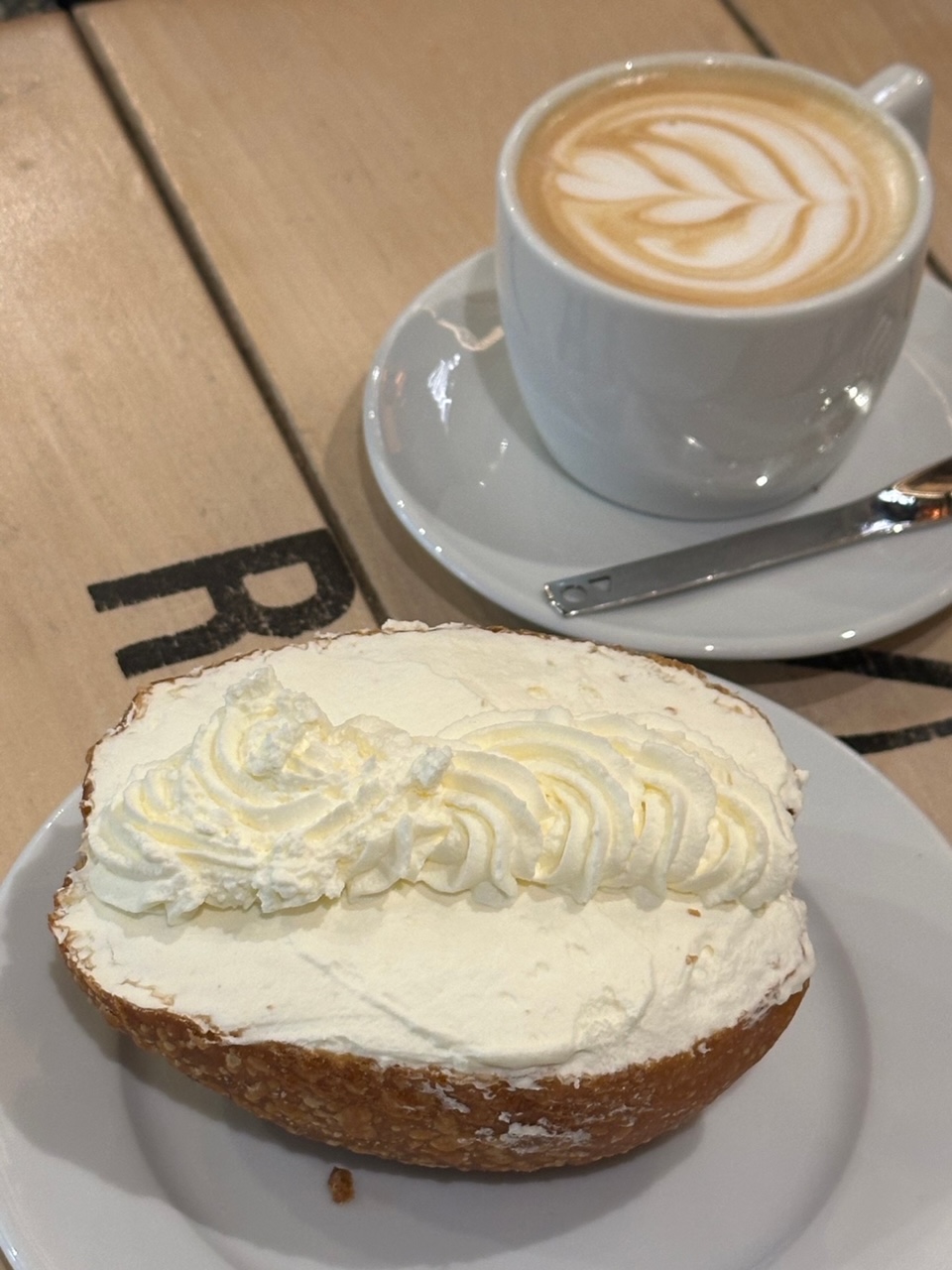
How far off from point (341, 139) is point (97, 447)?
61 cm

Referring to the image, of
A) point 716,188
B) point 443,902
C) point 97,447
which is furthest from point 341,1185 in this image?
point 716,188

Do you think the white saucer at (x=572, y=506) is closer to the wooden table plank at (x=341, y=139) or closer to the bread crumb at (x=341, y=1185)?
the wooden table plank at (x=341, y=139)

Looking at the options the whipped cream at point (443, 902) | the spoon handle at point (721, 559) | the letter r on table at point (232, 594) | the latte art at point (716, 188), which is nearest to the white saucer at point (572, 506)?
the spoon handle at point (721, 559)

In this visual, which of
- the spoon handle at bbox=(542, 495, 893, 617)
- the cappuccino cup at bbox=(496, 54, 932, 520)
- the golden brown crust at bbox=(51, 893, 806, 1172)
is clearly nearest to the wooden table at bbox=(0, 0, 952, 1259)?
the spoon handle at bbox=(542, 495, 893, 617)

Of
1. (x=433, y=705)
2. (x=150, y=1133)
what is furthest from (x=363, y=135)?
(x=150, y=1133)

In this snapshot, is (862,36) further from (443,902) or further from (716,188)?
(443,902)

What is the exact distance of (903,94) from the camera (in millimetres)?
1404

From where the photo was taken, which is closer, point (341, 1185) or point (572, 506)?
point (341, 1185)

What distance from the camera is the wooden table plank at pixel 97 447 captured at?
1.22 metres

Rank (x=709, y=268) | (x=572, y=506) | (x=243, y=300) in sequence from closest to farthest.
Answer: (x=709, y=268) < (x=572, y=506) < (x=243, y=300)

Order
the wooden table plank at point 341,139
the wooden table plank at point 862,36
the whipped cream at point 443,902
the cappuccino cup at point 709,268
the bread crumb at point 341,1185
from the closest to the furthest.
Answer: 1. the whipped cream at point 443,902
2. the bread crumb at point 341,1185
3. the cappuccino cup at point 709,268
4. the wooden table plank at point 341,139
5. the wooden table plank at point 862,36

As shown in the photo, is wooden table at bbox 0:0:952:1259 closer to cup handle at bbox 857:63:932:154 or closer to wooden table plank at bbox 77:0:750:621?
wooden table plank at bbox 77:0:750:621

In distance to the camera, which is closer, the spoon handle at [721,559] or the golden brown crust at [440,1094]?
the golden brown crust at [440,1094]

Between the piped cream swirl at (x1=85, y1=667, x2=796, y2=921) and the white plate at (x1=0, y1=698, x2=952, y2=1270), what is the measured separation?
16cm
